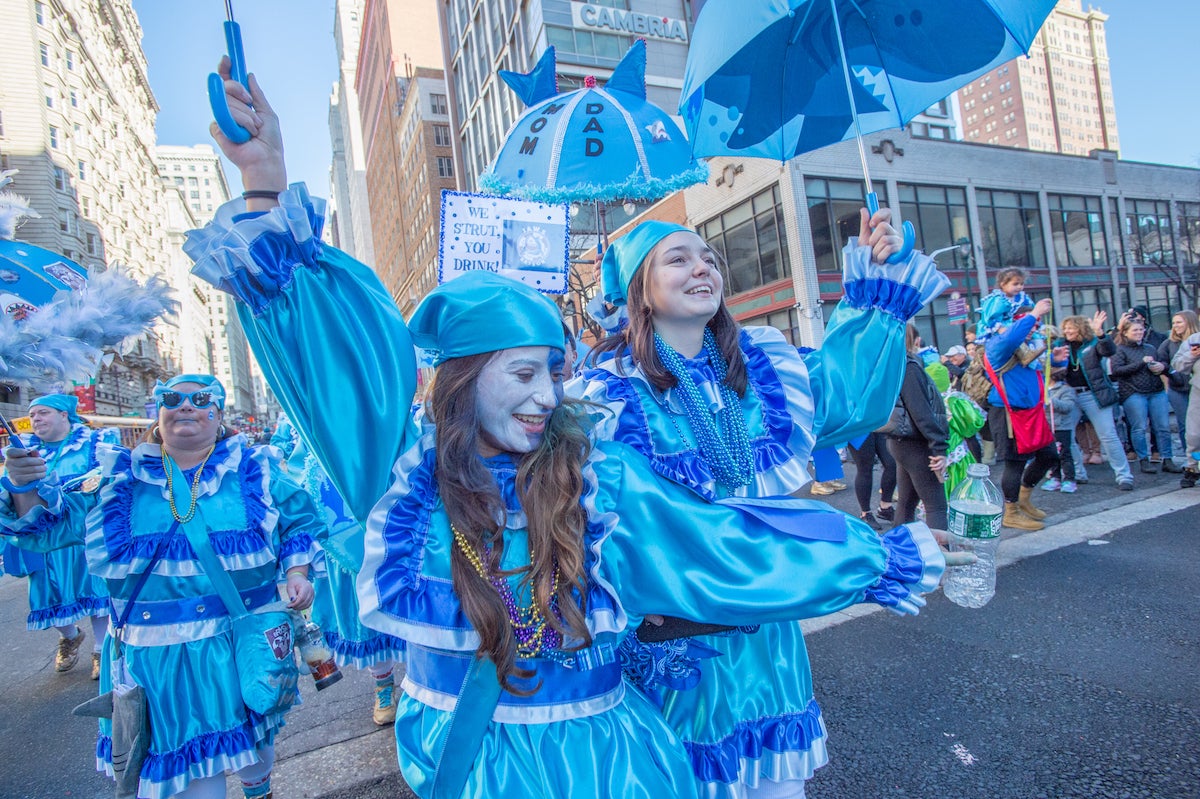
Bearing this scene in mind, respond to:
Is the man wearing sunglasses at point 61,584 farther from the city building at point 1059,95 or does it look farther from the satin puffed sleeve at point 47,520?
the city building at point 1059,95

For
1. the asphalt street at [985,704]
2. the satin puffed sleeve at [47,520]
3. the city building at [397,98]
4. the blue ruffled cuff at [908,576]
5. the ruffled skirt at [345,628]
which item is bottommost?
the asphalt street at [985,704]

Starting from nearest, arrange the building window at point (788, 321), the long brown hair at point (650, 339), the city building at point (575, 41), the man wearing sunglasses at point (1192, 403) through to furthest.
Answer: the long brown hair at point (650, 339), the man wearing sunglasses at point (1192, 403), the building window at point (788, 321), the city building at point (575, 41)

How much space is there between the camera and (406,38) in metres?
58.1

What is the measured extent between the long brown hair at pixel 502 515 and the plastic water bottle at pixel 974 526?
103cm

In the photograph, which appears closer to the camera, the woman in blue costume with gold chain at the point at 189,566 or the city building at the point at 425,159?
the woman in blue costume with gold chain at the point at 189,566

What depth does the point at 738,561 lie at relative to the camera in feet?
4.31

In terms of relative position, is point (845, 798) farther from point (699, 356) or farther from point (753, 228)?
point (753, 228)

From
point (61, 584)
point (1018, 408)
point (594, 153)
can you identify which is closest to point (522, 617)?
point (594, 153)

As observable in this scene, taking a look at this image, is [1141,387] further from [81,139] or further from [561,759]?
[81,139]

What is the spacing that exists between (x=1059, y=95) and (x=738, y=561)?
147 meters

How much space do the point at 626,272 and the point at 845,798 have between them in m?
2.03

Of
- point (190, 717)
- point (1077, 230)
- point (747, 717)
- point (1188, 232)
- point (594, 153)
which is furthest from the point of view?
point (1188, 232)

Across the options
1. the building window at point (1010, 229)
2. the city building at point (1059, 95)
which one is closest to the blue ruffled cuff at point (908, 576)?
the building window at point (1010, 229)

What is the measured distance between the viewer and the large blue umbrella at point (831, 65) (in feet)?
7.55
